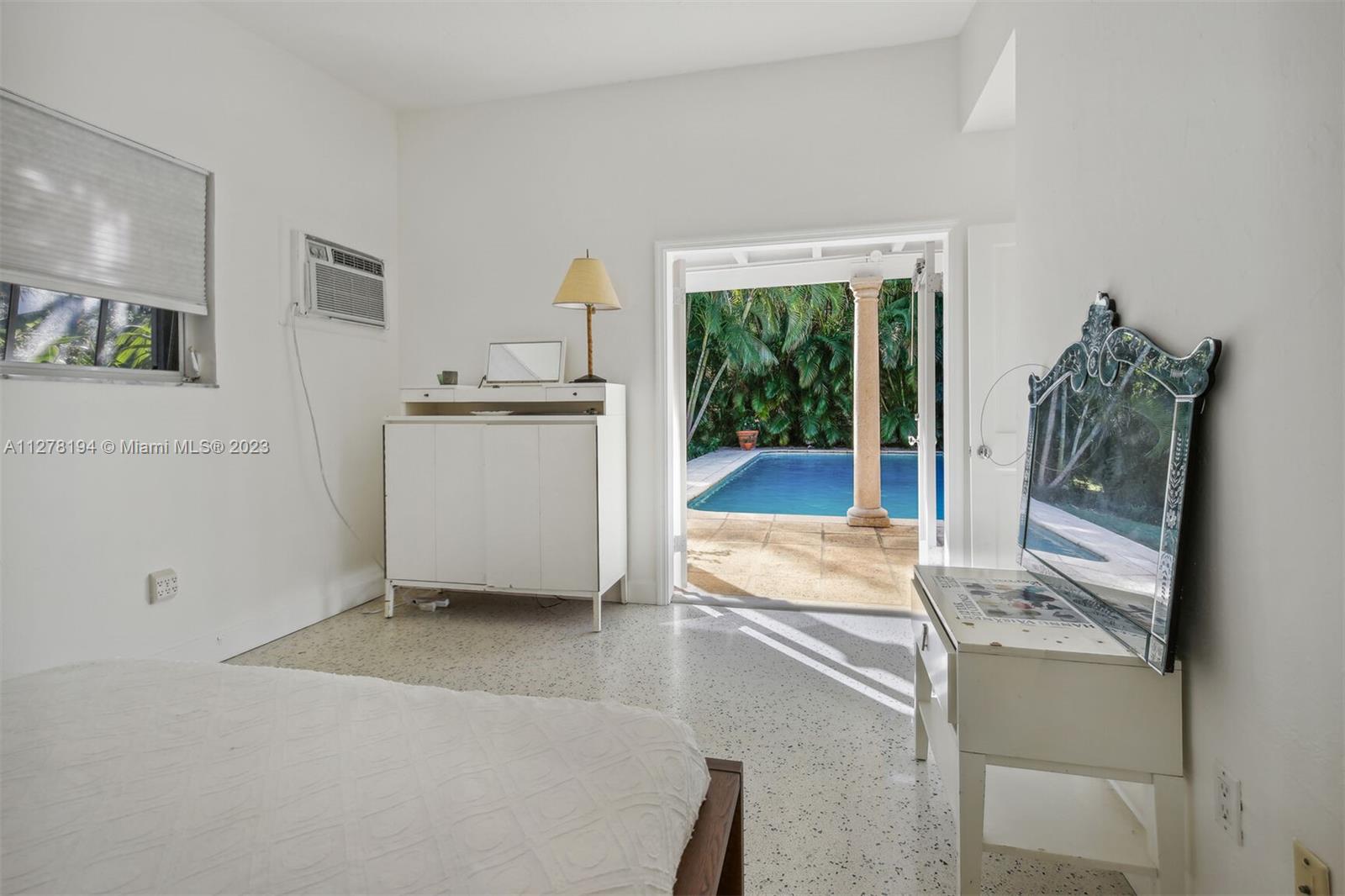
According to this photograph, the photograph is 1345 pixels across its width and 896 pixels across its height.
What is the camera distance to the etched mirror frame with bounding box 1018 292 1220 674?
1127mm

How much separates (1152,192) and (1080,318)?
41 centimetres

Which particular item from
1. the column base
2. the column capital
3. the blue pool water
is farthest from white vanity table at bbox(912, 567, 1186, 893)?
the blue pool water

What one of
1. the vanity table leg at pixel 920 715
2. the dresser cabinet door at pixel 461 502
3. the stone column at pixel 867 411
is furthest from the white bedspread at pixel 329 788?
the stone column at pixel 867 411

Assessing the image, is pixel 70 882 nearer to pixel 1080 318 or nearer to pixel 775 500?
pixel 1080 318

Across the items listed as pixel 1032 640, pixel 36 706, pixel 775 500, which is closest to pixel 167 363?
pixel 36 706

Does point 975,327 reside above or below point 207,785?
above

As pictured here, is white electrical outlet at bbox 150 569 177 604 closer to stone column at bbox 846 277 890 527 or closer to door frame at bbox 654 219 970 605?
door frame at bbox 654 219 970 605

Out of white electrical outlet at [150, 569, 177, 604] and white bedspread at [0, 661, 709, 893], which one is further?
white electrical outlet at [150, 569, 177, 604]

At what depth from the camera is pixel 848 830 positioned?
1.59 m

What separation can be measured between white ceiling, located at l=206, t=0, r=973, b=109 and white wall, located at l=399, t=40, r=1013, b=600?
0.14 meters

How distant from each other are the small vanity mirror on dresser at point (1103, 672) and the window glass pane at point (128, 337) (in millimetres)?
2992

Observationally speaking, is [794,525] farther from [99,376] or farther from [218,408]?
[99,376]

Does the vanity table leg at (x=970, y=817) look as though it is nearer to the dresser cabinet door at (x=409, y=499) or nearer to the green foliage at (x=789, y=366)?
the dresser cabinet door at (x=409, y=499)

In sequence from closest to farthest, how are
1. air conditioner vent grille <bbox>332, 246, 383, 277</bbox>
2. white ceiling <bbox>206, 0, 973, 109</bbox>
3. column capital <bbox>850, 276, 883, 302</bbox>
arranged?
1. white ceiling <bbox>206, 0, 973, 109</bbox>
2. air conditioner vent grille <bbox>332, 246, 383, 277</bbox>
3. column capital <bbox>850, 276, 883, 302</bbox>
